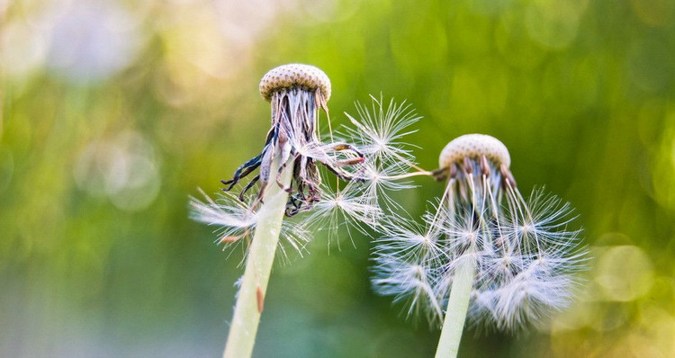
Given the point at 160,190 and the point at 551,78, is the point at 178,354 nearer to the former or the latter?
the point at 160,190

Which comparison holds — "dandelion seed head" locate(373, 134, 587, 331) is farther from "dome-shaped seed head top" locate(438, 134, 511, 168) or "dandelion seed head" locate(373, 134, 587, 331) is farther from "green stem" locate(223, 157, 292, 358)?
"green stem" locate(223, 157, 292, 358)

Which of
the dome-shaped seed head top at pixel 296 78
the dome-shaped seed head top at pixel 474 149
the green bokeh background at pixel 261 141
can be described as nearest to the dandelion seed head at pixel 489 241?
the dome-shaped seed head top at pixel 474 149

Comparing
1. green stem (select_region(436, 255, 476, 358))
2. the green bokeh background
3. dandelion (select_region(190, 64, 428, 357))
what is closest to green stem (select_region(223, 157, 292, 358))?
dandelion (select_region(190, 64, 428, 357))

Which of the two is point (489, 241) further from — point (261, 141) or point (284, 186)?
point (261, 141)

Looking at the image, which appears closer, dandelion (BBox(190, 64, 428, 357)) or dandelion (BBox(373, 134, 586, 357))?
dandelion (BBox(190, 64, 428, 357))

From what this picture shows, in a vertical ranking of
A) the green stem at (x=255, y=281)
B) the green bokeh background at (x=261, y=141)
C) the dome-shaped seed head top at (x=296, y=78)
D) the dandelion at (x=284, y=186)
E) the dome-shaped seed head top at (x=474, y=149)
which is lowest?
the green stem at (x=255, y=281)

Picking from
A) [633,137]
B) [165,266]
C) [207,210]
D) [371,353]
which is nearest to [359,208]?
[207,210]

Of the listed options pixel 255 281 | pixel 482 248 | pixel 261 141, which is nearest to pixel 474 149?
pixel 482 248

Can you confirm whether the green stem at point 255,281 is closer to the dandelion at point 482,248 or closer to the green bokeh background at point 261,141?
the dandelion at point 482,248
